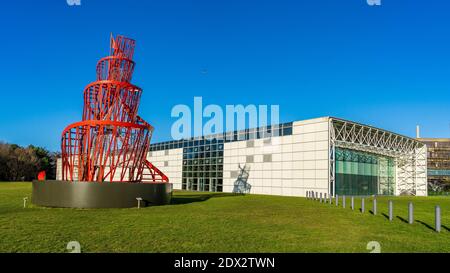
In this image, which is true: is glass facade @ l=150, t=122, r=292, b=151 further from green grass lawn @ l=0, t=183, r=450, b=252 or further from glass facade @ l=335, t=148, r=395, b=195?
green grass lawn @ l=0, t=183, r=450, b=252

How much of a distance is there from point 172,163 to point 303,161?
2688 centimetres

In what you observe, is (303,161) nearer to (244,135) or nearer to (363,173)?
(363,173)

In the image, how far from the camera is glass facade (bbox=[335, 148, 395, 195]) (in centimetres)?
3994

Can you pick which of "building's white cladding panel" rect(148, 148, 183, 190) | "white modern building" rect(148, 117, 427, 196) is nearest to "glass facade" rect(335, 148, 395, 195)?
"white modern building" rect(148, 117, 427, 196)

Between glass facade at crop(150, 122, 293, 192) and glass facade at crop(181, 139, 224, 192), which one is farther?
glass facade at crop(181, 139, 224, 192)

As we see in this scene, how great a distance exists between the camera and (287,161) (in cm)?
4112

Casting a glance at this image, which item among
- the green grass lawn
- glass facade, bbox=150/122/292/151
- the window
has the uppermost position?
glass facade, bbox=150/122/292/151

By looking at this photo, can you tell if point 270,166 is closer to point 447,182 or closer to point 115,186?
point 115,186

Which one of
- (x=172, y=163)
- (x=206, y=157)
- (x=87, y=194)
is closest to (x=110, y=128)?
(x=87, y=194)

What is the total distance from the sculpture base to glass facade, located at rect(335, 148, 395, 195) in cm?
2704

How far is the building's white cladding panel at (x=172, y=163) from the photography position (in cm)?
5731

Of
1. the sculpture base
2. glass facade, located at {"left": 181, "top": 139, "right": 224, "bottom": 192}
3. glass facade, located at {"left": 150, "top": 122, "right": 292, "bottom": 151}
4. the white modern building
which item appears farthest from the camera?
glass facade, located at {"left": 181, "top": 139, "right": 224, "bottom": 192}

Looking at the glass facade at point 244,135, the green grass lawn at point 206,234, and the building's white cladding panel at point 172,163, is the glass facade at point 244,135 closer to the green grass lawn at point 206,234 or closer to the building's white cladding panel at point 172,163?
the building's white cladding panel at point 172,163

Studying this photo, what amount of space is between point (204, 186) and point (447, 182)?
60644mm
